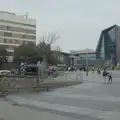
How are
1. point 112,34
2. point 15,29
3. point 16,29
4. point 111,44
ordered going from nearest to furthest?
1. point 15,29
2. point 16,29
3. point 112,34
4. point 111,44

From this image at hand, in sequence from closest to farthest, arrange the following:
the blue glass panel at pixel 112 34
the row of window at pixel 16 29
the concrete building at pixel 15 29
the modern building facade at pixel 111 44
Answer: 1. the concrete building at pixel 15 29
2. the row of window at pixel 16 29
3. the modern building facade at pixel 111 44
4. the blue glass panel at pixel 112 34

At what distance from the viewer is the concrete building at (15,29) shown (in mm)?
148250

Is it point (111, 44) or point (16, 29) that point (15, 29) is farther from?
point (111, 44)

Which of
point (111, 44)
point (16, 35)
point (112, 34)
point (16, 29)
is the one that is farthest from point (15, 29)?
point (111, 44)

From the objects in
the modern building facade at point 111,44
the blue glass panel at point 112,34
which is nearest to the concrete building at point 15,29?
the modern building facade at point 111,44

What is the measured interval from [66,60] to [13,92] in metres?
155

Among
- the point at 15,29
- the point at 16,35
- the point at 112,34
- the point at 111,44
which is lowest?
the point at 111,44

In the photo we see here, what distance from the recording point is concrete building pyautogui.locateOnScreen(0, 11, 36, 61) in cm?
14825

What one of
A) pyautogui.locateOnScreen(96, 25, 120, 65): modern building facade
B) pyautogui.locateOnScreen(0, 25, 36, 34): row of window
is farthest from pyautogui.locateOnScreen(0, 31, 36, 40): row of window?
pyautogui.locateOnScreen(96, 25, 120, 65): modern building facade

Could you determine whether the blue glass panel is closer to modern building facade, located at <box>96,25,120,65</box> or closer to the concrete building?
modern building facade, located at <box>96,25,120,65</box>

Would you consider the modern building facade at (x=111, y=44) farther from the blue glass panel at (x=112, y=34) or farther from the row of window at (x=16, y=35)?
the row of window at (x=16, y=35)

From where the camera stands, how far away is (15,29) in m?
154

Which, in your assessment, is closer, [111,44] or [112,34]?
[112,34]

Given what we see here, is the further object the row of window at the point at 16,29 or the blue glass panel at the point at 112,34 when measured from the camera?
the blue glass panel at the point at 112,34
